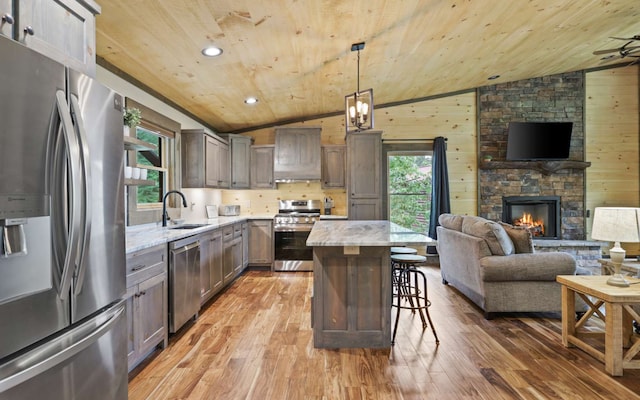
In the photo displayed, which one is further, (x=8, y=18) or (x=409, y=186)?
(x=409, y=186)

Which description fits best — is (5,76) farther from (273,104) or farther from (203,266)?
(273,104)

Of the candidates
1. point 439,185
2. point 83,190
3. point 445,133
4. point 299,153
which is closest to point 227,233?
point 299,153

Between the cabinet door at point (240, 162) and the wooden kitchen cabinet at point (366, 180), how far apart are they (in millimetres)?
1794

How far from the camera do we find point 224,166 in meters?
5.23

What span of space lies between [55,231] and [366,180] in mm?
4486

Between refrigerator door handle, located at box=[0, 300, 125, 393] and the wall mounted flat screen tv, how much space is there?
622 centimetres

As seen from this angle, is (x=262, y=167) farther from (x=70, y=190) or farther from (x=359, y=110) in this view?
(x=70, y=190)

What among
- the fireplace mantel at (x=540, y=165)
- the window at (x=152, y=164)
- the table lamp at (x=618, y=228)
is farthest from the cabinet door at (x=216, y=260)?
the fireplace mantel at (x=540, y=165)

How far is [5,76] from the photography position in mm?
1011

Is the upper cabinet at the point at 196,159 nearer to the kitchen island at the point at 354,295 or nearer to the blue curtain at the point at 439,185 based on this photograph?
the kitchen island at the point at 354,295

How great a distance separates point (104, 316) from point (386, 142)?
5207 mm

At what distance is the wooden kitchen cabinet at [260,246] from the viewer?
5191mm

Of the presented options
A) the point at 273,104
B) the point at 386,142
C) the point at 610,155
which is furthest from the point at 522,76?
the point at 273,104

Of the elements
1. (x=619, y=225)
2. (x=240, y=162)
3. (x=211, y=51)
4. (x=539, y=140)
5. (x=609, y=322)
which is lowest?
(x=609, y=322)
